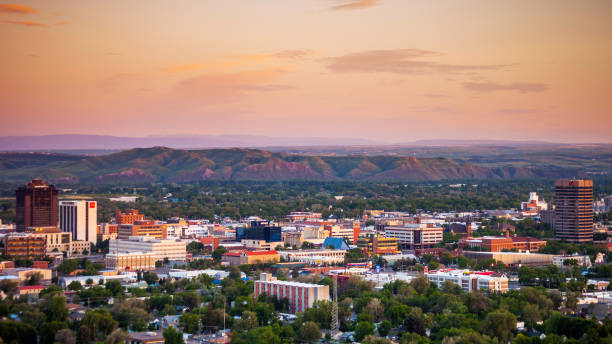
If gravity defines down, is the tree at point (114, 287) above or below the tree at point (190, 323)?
above

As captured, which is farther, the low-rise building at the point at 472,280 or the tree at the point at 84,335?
the low-rise building at the point at 472,280

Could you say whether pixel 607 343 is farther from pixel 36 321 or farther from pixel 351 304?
pixel 36 321

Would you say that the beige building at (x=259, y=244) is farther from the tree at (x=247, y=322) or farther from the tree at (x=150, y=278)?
the tree at (x=247, y=322)

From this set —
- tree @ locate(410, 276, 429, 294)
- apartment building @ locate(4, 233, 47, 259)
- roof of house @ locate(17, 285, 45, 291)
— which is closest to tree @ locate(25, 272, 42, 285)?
roof of house @ locate(17, 285, 45, 291)

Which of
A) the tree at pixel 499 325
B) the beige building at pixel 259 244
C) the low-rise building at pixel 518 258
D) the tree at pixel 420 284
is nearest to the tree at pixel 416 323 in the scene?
the tree at pixel 499 325

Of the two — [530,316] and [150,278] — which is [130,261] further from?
[530,316]

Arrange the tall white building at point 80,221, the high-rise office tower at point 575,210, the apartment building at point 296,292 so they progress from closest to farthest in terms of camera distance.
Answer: the apartment building at point 296,292 → the high-rise office tower at point 575,210 → the tall white building at point 80,221

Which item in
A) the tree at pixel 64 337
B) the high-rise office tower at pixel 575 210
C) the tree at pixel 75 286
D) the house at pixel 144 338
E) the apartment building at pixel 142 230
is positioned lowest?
the house at pixel 144 338
